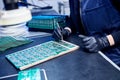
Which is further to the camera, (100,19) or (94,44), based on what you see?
(100,19)

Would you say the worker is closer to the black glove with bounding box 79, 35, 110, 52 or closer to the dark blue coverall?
the dark blue coverall

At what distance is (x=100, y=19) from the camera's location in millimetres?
1303

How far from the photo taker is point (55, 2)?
3.11m

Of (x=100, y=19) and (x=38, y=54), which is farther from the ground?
(x=100, y=19)

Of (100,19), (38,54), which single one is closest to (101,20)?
(100,19)

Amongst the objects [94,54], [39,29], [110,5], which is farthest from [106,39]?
[39,29]

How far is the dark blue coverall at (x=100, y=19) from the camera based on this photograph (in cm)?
128

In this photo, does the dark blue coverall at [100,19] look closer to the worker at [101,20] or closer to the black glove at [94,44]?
the worker at [101,20]

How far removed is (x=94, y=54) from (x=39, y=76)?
14.5 inches

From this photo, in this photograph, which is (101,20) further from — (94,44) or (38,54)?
(38,54)

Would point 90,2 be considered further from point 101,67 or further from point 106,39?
point 101,67

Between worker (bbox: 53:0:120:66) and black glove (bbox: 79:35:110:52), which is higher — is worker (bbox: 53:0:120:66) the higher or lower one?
the higher one

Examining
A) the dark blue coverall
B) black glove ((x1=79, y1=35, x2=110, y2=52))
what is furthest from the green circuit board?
the dark blue coverall

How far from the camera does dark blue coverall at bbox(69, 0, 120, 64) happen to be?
4.20ft
